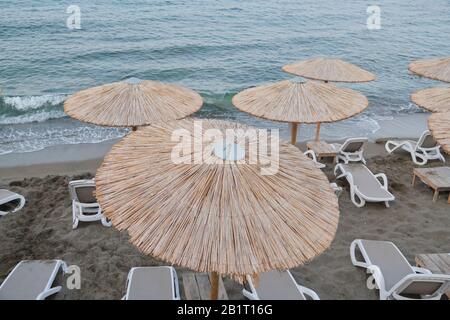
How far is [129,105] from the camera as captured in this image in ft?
16.2

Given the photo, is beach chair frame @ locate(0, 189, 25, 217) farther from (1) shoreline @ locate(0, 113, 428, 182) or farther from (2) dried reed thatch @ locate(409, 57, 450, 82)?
Result: (2) dried reed thatch @ locate(409, 57, 450, 82)

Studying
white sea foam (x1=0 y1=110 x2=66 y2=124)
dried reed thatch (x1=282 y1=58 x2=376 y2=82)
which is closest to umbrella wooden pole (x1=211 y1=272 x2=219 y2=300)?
dried reed thatch (x1=282 y1=58 x2=376 y2=82)

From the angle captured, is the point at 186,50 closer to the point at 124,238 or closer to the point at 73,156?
the point at 73,156

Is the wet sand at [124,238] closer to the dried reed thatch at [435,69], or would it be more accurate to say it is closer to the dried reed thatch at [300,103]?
the dried reed thatch at [300,103]

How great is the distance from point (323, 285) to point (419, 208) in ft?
8.89

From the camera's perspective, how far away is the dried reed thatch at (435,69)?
26.4 ft

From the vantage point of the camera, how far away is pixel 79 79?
14484mm

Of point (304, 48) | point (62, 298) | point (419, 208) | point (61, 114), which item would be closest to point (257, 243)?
point (62, 298)

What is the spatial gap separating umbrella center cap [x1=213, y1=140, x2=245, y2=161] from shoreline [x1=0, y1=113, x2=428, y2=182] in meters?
5.77

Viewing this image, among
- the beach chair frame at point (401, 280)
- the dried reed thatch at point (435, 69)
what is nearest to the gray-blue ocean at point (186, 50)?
the dried reed thatch at point (435, 69)

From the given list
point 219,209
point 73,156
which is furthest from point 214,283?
point 73,156

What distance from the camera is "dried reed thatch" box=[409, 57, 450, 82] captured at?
26.4 feet

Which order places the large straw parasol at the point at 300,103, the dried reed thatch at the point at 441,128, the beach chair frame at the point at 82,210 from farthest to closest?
the beach chair frame at the point at 82,210
the large straw parasol at the point at 300,103
the dried reed thatch at the point at 441,128

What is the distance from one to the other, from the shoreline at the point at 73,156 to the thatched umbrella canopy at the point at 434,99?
7.19 ft
